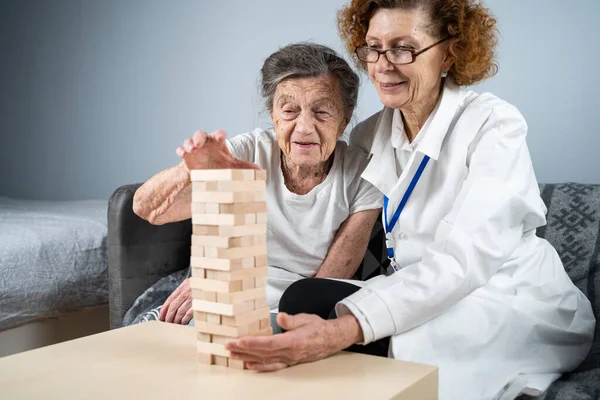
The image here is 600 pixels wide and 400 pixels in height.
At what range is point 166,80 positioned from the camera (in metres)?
3.48

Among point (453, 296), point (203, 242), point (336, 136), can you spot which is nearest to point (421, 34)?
point (336, 136)

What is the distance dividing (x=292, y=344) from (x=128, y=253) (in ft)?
3.99

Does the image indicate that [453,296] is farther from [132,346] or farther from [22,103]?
[22,103]

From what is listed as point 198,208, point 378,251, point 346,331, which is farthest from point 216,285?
point 378,251

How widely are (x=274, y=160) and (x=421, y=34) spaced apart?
1.70 feet

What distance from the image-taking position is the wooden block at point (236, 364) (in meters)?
1.20

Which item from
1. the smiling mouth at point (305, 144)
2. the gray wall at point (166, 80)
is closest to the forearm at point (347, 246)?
the smiling mouth at point (305, 144)

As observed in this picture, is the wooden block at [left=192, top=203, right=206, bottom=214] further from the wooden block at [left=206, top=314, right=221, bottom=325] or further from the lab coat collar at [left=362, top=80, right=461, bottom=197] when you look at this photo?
the lab coat collar at [left=362, top=80, right=461, bottom=197]

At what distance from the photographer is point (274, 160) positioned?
1890mm

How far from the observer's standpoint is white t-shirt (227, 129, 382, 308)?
6.01 feet

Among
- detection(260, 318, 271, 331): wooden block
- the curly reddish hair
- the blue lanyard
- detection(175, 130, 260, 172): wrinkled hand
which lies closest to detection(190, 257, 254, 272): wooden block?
detection(260, 318, 271, 331): wooden block

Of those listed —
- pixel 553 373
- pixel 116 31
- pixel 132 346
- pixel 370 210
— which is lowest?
pixel 553 373

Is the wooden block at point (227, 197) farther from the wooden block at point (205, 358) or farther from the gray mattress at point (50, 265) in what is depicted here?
the gray mattress at point (50, 265)

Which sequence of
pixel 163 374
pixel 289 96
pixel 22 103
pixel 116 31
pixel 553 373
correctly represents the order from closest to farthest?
pixel 163 374, pixel 553 373, pixel 289 96, pixel 116 31, pixel 22 103
